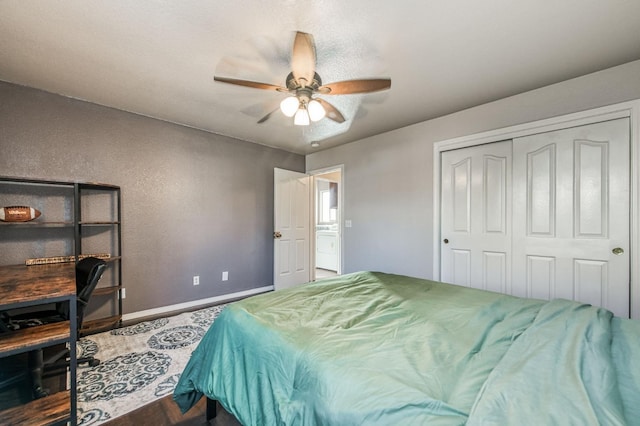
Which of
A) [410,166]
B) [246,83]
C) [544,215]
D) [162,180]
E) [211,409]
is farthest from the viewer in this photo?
[410,166]

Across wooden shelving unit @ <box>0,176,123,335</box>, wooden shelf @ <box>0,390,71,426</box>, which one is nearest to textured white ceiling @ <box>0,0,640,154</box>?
wooden shelving unit @ <box>0,176,123,335</box>

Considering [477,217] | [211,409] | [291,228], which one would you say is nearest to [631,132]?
[477,217]

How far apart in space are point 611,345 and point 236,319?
154 cm

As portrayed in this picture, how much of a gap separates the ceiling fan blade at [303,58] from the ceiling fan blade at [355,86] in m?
0.13

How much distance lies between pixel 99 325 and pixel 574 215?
15.0 feet

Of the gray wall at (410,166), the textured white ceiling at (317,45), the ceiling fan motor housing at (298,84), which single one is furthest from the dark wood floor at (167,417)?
the gray wall at (410,166)

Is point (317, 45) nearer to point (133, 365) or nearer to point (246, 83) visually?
point (246, 83)

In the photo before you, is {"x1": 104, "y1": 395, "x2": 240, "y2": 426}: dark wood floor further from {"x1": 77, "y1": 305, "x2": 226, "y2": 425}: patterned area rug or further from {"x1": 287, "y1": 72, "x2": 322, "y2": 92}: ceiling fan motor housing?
{"x1": 287, "y1": 72, "x2": 322, "y2": 92}: ceiling fan motor housing

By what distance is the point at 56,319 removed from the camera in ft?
6.26

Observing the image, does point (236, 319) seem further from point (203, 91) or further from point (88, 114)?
point (88, 114)

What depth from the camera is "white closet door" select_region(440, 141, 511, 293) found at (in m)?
2.69

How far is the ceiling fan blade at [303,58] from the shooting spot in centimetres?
150

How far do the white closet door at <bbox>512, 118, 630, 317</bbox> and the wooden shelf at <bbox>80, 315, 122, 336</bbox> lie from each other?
405cm

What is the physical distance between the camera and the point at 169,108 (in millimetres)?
2879
